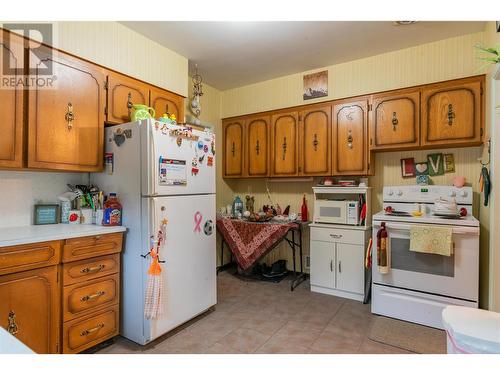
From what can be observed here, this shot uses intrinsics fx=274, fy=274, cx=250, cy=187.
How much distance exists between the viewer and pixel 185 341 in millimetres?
2066

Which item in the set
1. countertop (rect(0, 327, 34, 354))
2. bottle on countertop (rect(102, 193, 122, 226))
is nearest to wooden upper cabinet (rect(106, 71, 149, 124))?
bottle on countertop (rect(102, 193, 122, 226))

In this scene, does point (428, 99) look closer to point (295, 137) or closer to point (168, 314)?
point (295, 137)

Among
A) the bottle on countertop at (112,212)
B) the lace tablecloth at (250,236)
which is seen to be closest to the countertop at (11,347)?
the bottle on countertop at (112,212)

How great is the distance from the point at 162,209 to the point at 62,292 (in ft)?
2.60

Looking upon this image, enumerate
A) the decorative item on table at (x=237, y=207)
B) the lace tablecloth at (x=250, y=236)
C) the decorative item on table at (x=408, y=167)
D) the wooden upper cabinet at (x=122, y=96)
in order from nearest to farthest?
the wooden upper cabinet at (x=122, y=96) → the decorative item on table at (x=408, y=167) → the lace tablecloth at (x=250, y=236) → the decorative item on table at (x=237, y=207)

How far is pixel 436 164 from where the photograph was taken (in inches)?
110

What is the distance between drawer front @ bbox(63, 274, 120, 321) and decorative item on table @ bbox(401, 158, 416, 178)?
2918 mm

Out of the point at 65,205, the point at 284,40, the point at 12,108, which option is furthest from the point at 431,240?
the point at 12,108

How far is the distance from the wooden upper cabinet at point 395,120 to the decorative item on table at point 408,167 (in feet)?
0.89

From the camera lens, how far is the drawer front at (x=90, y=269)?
1.76 meters

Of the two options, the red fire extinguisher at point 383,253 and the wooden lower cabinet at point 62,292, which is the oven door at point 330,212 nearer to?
the red fire extinguisher at point 383,253

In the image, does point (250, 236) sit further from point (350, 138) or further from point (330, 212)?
point (350, 138)
